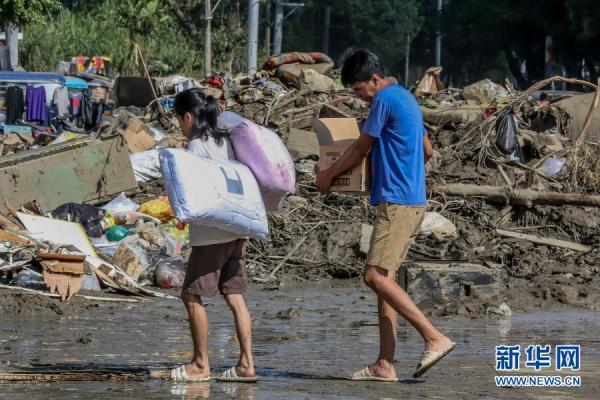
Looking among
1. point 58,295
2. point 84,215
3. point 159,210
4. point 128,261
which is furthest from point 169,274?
point 159,210

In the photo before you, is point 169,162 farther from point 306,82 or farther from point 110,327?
point 306,82

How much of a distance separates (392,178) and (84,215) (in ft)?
22.1

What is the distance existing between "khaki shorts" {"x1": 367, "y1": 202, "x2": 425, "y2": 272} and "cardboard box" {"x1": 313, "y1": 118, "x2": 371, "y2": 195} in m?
0.18

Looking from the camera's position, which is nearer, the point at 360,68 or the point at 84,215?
the point at 360,68

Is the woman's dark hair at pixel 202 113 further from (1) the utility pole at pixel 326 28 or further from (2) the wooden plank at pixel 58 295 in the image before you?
(1) the utility pole at pixel 326 28

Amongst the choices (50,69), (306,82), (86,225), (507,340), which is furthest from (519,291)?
(50,69)

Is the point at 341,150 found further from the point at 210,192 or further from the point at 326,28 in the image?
the point at 326,28

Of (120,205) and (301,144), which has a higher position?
(301,144)

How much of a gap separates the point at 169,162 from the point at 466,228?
7.08m

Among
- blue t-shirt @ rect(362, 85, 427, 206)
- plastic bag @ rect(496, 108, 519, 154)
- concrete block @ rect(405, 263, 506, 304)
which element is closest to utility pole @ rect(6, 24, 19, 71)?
plastic bag @ rect(496, 108, 519, 154)

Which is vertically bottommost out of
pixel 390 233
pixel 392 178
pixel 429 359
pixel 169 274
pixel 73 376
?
pixel 169 274

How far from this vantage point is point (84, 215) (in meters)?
12.6

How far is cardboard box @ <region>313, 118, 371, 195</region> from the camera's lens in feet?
21.4

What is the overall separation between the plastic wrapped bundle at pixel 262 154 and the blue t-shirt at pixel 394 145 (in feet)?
1.54
